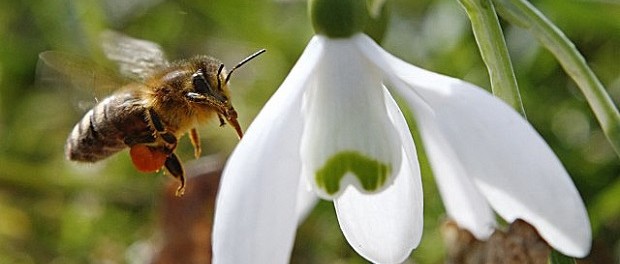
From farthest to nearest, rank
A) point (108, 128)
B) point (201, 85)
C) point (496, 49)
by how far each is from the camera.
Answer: point (108, 128), point (201, 85), point (496, 49)

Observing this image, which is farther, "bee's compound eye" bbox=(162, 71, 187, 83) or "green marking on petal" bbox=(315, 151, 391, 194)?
"bee's compound eye" bbox=(162, 71, 187, 83)

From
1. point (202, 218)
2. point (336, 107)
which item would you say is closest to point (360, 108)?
point (336, 107)

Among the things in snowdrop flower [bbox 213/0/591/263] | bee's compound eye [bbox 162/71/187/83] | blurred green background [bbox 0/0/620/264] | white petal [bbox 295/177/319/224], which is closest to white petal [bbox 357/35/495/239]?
snowdrop flower [bbox 213/0/591/263]

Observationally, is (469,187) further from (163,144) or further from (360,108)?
(163,144)

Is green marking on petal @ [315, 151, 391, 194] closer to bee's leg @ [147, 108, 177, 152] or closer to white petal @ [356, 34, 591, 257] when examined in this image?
white petal @ [356, 34, 591, 257]

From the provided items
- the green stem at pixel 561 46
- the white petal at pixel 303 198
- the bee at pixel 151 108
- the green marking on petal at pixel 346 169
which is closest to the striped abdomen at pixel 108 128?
the bee at pixel 151 108

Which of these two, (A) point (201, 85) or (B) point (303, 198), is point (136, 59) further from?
(B) point (303, 198)

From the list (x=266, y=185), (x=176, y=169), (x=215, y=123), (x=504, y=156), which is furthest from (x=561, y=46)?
(x=215, y=123)
